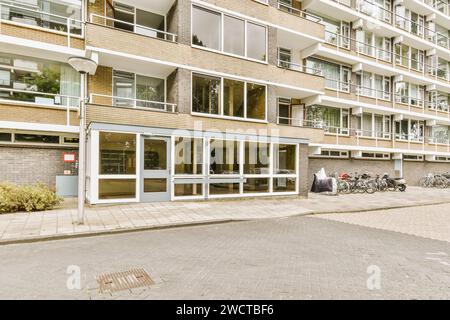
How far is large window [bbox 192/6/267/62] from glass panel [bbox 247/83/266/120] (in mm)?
1479

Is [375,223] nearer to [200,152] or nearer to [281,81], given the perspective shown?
[200,152]

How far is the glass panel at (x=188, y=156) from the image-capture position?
11711 mm

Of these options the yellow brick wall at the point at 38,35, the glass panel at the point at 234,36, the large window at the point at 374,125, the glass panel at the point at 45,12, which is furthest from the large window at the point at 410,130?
the glass panel at the point at 45,12

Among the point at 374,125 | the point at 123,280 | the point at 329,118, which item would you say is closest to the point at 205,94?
the point at 123,280

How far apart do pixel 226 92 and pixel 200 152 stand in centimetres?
342

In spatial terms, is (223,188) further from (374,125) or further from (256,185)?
(374,125)

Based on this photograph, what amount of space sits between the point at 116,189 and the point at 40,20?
26.7ft

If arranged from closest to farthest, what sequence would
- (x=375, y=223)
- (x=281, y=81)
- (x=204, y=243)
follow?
(x=204, y=243)
(x=375, y=223)
(x=281, y=81)

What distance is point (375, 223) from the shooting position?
8773 millimetres

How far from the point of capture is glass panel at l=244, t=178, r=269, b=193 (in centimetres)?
1308

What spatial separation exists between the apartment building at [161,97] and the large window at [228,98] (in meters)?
0.05

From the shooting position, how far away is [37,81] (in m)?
11.9

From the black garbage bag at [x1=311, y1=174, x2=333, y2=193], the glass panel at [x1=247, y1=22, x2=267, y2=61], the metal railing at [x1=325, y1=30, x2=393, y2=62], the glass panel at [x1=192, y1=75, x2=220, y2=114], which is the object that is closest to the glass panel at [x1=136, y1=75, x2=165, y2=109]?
the glass panel at [x1=192, y1=75, x2=220, y2=114]
